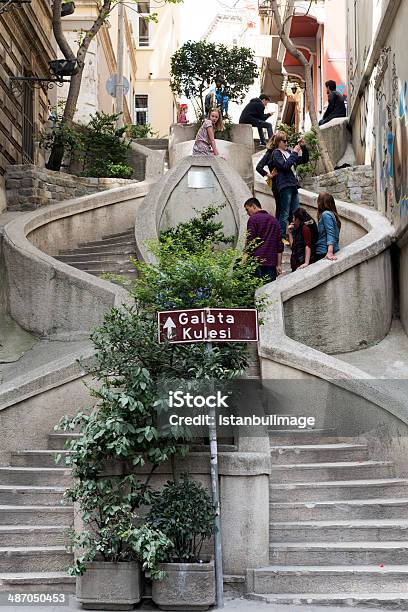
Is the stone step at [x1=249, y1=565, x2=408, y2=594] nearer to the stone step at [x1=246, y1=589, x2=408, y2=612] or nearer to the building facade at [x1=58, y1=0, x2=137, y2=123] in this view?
the stone step at [x1=246, y1=589, x2=408, y2=612]

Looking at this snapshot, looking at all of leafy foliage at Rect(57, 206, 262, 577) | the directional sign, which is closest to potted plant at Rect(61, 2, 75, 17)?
leafy foliage at Rect(57, 206, 262, 577)

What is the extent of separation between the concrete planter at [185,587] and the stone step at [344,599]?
49 centimetres

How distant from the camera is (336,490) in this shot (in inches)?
350

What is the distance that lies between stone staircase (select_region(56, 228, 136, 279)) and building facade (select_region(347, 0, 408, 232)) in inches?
164

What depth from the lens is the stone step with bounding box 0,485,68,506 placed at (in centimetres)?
904

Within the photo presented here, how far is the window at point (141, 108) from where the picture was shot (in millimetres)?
51375

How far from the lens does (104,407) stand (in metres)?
8.09

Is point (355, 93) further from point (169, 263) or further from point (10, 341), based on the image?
point (169, 263)

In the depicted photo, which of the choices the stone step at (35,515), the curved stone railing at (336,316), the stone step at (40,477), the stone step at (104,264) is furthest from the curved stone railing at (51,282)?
the stone step at (35,515)

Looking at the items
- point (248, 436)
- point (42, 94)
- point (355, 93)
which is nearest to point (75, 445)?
point (248, 436)

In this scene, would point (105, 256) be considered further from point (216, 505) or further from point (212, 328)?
point (216, 505)

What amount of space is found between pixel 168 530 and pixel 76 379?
2922 mm

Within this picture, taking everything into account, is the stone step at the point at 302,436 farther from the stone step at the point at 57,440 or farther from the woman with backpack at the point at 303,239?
the woman with backpack at the point at 303,239

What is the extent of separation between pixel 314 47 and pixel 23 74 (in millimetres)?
11589
